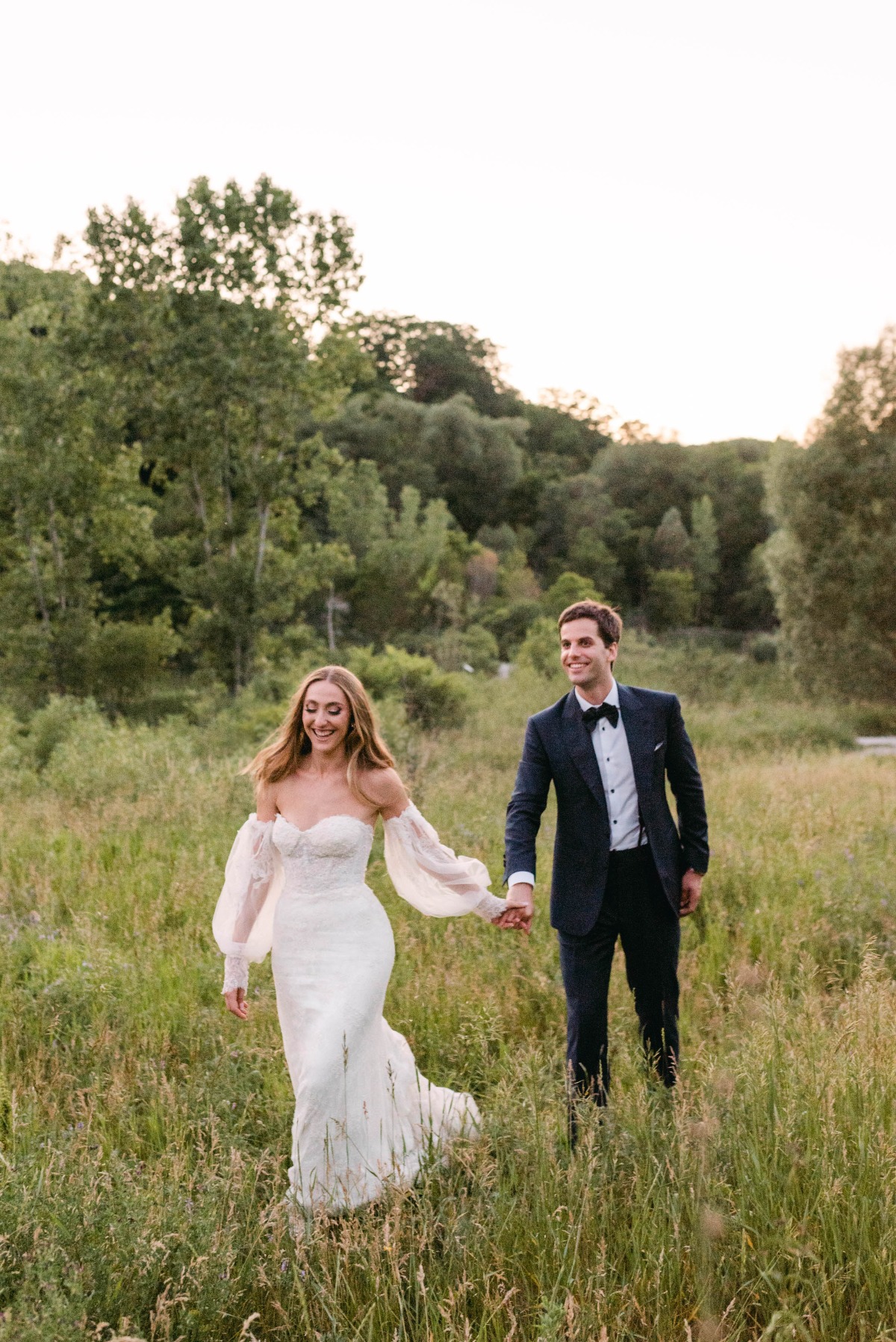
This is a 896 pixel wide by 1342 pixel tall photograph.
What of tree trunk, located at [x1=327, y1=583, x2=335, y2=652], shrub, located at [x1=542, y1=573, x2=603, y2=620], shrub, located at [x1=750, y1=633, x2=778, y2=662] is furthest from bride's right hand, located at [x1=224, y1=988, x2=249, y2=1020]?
shrub, located at [x1=750, y1=633, x2=778, y2=662]

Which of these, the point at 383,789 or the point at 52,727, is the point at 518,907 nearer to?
the point at 383,789

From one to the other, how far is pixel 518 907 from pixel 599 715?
80 cm

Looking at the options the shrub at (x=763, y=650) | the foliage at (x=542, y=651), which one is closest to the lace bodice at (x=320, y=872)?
the foliage at (x=542, y=651)

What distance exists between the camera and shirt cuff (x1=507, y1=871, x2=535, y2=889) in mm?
4012

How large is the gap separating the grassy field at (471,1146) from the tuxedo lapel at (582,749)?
3.30ft

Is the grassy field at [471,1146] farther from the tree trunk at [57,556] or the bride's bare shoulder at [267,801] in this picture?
the tree trunk at [57,556]

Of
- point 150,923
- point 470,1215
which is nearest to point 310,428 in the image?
point 150,923

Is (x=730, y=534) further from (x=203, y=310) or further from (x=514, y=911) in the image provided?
(x=514, y=911)

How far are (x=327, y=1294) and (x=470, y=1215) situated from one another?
62 centimetres

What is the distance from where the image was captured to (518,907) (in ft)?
13.1

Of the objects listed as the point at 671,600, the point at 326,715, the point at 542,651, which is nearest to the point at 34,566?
the point at 542,651

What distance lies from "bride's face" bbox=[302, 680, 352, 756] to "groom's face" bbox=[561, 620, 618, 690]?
0.92m

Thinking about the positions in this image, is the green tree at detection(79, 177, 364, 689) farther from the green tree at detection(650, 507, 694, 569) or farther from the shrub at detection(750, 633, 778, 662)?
the green tree at detection(650, 507, 694, 569)

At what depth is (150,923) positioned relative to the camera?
6180 millimetres
